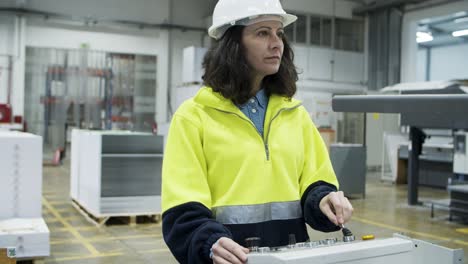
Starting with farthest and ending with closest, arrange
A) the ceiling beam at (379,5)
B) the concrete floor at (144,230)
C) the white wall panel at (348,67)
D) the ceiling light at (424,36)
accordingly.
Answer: the ceiling light at (424,36)
the white wall panel at (348,67)
the ceiling beam at (379,5)
the concrete floor at (144,230)

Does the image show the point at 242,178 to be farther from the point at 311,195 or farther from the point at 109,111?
the point at 109,111

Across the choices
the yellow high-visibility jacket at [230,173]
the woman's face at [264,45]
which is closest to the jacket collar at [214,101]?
the yellow high-visibility jacket at [230,173]

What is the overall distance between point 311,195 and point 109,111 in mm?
13662

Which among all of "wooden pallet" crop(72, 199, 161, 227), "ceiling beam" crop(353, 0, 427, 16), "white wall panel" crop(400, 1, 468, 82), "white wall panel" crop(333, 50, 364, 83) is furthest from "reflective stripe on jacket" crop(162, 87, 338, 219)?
"white wall panel" crop(333, 50, 364, 83)

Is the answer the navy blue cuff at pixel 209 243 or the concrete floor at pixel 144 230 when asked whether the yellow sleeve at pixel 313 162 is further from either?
the concrete floor at pixel 144 230

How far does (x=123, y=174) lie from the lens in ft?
21.8

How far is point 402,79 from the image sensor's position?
46.8ft

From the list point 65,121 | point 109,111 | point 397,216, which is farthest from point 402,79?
point 65,121

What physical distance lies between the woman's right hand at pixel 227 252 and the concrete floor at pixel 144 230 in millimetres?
2825

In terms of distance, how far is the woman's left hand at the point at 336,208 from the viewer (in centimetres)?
167

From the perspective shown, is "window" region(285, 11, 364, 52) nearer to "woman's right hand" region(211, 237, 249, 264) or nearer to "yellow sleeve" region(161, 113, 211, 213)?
"yellow sleeve" region(161, 113, 211, 213)

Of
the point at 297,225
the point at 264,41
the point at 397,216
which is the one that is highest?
the point at 264,41

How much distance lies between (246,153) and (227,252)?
0.42m

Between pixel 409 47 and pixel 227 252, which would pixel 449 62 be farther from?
pixel 227 252
